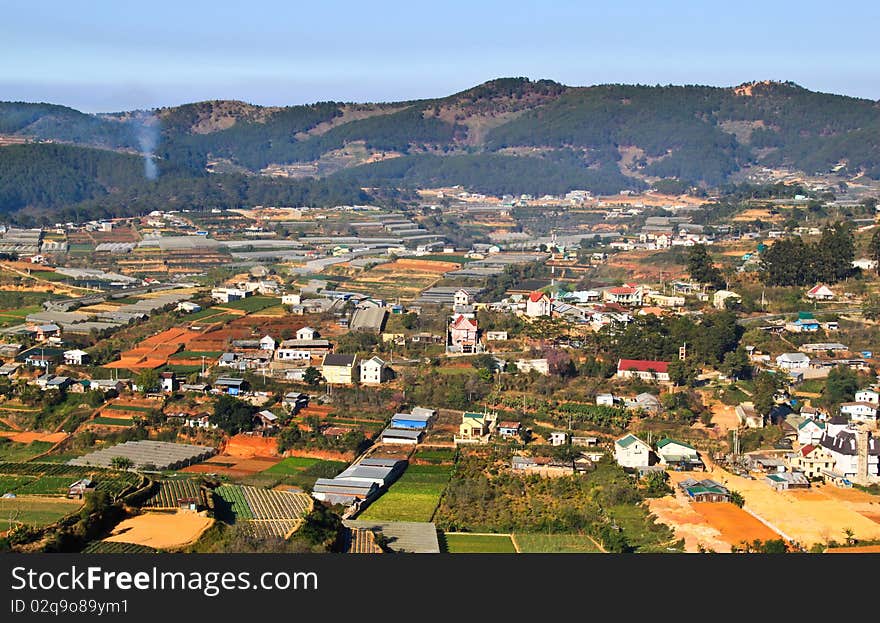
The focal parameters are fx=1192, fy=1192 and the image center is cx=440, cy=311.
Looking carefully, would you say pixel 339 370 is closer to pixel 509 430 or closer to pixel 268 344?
pixel 268 344

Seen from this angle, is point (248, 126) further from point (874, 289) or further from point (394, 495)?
point (394, 495)

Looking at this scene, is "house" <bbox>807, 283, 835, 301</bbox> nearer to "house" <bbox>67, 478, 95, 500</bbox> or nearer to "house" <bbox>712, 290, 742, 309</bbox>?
"house" <bbox>712, 290, 742, 309</bbox>

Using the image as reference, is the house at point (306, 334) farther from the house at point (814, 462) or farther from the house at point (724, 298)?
the house at point (814, 462)

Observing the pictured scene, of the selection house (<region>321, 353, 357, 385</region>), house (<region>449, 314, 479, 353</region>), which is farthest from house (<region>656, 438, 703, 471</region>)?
house (<region>321, 353, 357, 385</region>)

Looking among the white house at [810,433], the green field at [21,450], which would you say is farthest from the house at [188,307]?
the white house at [810,433]

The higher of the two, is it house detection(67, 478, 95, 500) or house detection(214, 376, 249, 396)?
house detection(214, 376, 249, 396)

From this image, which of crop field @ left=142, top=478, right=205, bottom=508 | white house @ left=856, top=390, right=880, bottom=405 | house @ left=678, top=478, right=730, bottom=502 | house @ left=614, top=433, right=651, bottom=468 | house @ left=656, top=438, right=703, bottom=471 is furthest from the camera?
white house @ left=856, top=390, right=880, bottom=405
